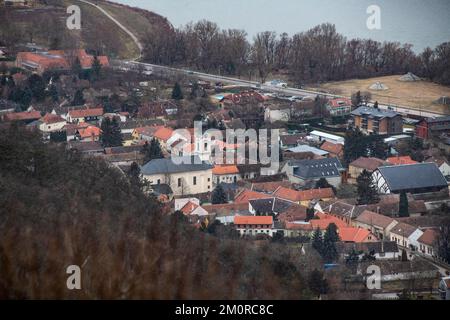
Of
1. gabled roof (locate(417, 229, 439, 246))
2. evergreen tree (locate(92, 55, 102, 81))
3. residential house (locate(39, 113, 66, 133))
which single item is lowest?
gabled roof (locate(417, 229, 439, 246))

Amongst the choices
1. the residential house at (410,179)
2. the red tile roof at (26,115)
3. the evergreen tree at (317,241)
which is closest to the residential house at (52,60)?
the red tile roof at (26,115)

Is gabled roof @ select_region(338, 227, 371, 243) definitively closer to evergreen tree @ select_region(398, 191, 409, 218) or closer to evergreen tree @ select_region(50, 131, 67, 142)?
evergreen tree @ select_region(398, 191, 409, 218)

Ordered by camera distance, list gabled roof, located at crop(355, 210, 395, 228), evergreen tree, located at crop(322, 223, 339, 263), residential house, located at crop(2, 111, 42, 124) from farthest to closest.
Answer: residential house, located at crop(2, 111, 42, 124) → gabled roof, located at crop(355, 210, 395, 228) → evergreen tree, located at crop(322, 223, 339, 263)

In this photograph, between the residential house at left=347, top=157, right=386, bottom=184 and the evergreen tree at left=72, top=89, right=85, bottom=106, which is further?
the evergreen tree at left=72, top=89, right=85, bottom=106

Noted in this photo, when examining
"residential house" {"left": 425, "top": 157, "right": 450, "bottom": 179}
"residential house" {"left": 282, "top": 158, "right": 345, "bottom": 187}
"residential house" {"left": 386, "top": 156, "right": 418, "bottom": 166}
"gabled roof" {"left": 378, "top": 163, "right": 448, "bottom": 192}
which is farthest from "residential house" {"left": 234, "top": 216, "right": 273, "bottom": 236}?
"residential house" {"left": 425, "top": 157, "right": 450, "bottom": 179}

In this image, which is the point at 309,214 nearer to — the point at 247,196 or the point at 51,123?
the point at 247,196

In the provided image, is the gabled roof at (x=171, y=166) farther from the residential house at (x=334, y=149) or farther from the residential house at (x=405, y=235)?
the residential house at (x=405, y=235)

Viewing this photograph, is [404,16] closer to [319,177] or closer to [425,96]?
[425,96]
